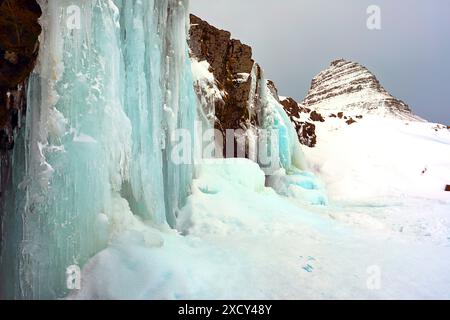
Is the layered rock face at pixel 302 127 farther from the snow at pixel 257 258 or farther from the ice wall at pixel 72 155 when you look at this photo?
the ice wall at pixel 72 155

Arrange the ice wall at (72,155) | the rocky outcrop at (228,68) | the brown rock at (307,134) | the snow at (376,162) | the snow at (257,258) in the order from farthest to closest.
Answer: the brown rock at (307,134)
the snow at (376,162)
the rocky outcrop at (228,68)
the snow at (257,258)
the ice wall at (72,155)

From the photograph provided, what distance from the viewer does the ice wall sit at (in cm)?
449

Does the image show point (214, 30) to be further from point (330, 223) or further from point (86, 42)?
point (86, 42)

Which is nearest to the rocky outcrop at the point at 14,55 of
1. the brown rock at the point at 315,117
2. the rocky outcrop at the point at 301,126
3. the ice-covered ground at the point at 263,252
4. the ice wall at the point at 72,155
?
the ice wall at the point at 72,155

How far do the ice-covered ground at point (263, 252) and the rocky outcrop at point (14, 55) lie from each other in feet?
6.89

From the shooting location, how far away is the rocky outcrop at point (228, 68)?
15.1 meters

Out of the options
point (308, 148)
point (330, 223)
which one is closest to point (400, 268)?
point (330, 223)

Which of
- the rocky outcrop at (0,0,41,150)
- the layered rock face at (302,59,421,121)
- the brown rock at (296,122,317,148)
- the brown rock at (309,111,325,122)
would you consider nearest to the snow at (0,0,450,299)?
the rocky outcrop at (0,0,41,150)

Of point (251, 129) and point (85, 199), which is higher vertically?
point (251, 129)

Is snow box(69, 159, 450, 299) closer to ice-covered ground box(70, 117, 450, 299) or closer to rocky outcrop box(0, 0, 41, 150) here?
ice-covered ground box(70, 117, 450, 299)

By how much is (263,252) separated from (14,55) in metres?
5.23

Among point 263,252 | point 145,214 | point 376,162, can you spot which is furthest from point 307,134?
point 145,214

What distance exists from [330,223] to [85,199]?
672 cm

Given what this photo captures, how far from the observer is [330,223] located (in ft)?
30.3
